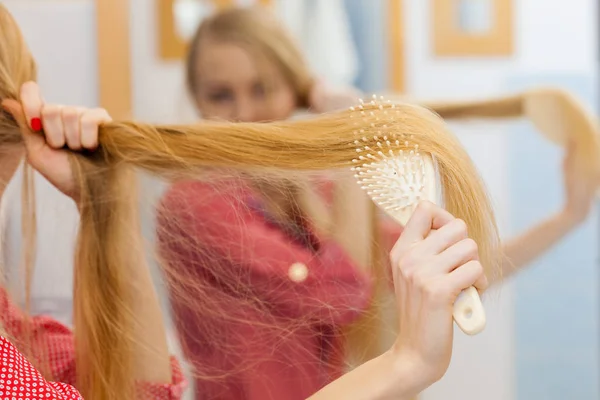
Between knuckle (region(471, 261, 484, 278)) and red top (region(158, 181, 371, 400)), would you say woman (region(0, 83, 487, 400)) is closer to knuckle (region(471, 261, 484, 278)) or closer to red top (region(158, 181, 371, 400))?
knuckle (region(471, 261, 484, 278))

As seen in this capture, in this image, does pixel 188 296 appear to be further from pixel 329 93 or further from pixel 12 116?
pixel 329 93

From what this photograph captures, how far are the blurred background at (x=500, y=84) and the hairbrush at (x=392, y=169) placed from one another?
81 cm

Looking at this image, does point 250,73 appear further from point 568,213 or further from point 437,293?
point 437,293

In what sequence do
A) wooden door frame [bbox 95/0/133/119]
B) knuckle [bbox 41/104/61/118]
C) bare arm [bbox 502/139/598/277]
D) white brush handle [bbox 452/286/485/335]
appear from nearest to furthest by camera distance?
white brush handle [bbox 452/286/485/335]
knuckle [bbox 41/104/61/118]
bare arm [bbox 502/139/598/277]
wooden door frame [bbox 95/0/133/119]

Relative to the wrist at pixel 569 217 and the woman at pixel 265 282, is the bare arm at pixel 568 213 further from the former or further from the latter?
the woman at pixel 265 282

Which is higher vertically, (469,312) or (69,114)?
(69,114)

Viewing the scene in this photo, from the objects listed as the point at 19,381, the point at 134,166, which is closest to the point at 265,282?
the point at 134,166

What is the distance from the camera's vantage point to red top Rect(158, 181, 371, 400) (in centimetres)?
69

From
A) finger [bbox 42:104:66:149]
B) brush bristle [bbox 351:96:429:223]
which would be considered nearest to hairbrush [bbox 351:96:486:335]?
brush bristle [bbox 351:96:429:223]

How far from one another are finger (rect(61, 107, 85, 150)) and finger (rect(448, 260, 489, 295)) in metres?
0.33

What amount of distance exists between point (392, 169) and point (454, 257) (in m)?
0.09

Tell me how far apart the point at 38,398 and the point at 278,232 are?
306mm

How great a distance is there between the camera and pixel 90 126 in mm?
624

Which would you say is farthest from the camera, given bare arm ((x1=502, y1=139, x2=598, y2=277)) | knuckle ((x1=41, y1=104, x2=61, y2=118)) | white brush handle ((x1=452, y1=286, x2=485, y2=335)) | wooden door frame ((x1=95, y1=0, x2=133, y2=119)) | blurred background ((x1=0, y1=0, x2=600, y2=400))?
blurred background ((x1=0, y1=0, x2=600, y2=400))
